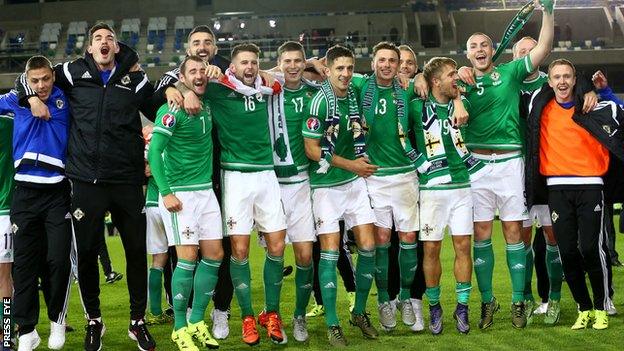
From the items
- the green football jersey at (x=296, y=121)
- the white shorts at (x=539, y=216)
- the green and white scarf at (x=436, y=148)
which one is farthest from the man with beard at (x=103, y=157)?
the white shorts at (x=539, y=216)

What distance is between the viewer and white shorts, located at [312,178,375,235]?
7449mm

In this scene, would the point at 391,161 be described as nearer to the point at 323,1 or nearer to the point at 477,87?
the point at 477,87

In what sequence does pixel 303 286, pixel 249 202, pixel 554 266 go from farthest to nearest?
pixel 554 266 → pixel 303 286 → pixel 249 202

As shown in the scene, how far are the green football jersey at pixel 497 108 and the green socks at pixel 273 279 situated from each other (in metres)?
1.84

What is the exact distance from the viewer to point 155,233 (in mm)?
8570

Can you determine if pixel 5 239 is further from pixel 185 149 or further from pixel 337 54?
pixel 337 54

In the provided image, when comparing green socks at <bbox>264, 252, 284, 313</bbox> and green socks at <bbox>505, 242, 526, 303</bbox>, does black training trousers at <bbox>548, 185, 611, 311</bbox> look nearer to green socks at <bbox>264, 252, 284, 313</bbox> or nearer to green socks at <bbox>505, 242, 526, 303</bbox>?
green socks at <bbox>505, 242, 526, 303</bbox>

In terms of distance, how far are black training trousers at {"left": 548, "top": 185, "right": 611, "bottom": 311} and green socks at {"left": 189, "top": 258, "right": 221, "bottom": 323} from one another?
2.65 m

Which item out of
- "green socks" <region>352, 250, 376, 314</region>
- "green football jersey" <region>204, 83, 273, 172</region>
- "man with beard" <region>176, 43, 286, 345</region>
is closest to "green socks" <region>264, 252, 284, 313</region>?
"man with beard" <region>176, 43, 286, 345</region>

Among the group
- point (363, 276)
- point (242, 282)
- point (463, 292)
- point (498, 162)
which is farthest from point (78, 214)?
point (498, 162)

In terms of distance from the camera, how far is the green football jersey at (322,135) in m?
7.31

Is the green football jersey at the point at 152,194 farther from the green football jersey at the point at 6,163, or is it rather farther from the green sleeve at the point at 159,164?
the green sleeve at the point at 159,164

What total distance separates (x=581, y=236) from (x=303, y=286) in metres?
2.17

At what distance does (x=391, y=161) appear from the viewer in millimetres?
7699
